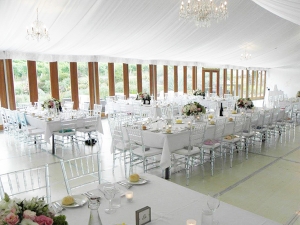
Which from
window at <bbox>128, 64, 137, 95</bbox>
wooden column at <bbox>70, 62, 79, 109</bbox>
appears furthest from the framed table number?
window at <bbox>128, 64, 137, 95</bbox>

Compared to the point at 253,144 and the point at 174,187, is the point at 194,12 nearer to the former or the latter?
the point at 253,144

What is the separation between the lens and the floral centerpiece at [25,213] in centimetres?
137

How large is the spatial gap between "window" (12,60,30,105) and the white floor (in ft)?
12.2

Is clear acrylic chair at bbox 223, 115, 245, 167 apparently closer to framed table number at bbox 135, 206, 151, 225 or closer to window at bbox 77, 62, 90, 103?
framed table number at bbox 135, 206, 151, 225

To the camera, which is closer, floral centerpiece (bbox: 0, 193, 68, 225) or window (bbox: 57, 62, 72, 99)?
floral centerpiece (bbox: 0, 193, 68, 225)

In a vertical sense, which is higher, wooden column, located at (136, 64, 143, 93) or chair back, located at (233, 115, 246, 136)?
wooden column, located at (136, 64, 143, 93)

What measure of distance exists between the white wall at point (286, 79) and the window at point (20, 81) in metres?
20.3

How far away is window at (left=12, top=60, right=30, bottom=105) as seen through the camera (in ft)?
34.8

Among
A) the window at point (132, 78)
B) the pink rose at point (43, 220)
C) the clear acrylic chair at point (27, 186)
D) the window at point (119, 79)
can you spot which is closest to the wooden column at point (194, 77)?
the window at point (132, 78)

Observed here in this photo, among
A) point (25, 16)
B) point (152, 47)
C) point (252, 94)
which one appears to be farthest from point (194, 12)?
point (252, 94)

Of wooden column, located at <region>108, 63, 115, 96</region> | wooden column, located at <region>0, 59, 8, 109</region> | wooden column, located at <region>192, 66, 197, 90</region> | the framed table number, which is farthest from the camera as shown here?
wooden column, located at <region>192, 66, 197, 90</region>

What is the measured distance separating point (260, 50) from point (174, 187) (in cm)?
1339

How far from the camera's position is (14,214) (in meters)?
1.39

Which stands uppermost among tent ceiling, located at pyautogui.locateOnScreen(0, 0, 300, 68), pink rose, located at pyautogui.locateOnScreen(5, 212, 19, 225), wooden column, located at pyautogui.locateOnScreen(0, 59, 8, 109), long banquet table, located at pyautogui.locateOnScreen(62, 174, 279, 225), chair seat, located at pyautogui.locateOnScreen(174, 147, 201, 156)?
tent ceiling, located at pyautogui.locateOnScreen(0, 0, 300, 68)
